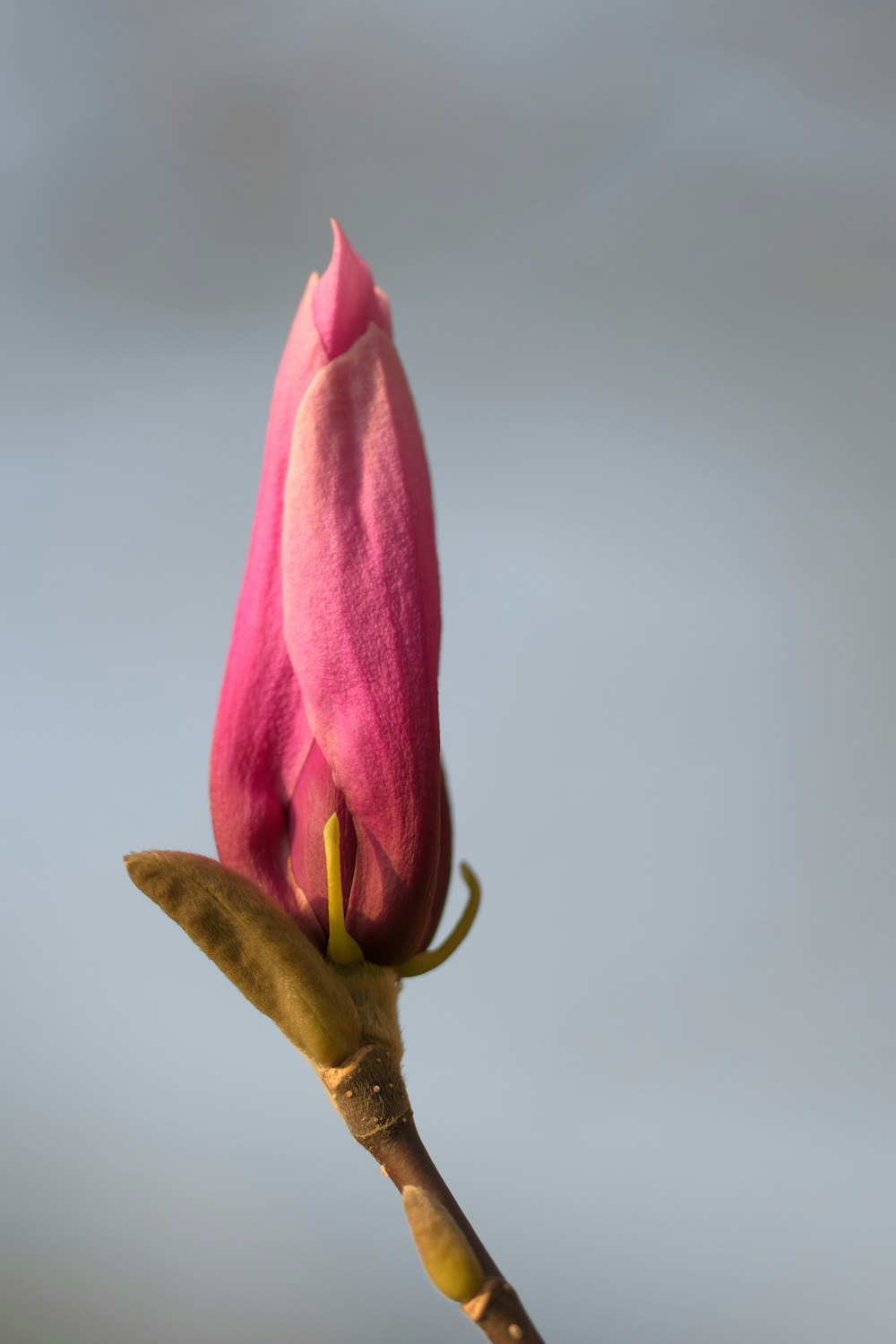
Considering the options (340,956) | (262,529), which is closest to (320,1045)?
(340,956)

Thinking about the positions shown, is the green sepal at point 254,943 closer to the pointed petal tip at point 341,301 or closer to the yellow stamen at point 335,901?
the yellow stamen at point 335,901

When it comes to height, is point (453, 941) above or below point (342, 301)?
below

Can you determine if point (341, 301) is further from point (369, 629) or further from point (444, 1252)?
point (444, 1252)

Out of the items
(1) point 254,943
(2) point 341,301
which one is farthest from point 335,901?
(2) point 341,301

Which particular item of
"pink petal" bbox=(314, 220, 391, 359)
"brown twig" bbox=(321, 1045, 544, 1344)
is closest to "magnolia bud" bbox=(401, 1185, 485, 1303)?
"brown twig" bbox=(321, 1045, 544, 1344)

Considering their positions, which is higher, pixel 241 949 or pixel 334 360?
pixel 334 360

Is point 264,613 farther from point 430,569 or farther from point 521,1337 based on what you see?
point 521,1337

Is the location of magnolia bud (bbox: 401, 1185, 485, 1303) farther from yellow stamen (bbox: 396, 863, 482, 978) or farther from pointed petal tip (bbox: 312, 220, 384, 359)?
pointed petal tip (bbox: 312, 220, 384, 359)
